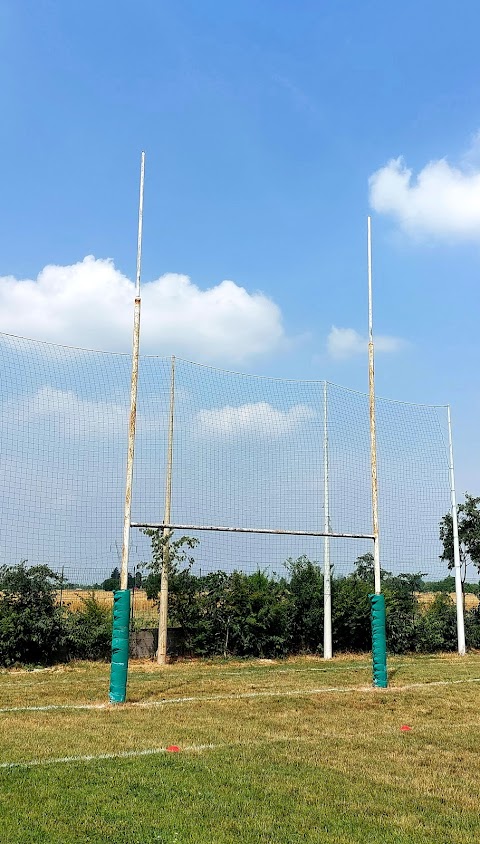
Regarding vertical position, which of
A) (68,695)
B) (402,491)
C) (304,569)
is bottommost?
(68,695)

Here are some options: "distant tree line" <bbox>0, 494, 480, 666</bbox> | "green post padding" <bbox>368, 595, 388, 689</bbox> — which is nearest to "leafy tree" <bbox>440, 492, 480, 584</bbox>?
"distant tree line" <bbox>0, 494, 480, 666</bbox>

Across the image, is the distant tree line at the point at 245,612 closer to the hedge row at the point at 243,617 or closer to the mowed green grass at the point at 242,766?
the hedge row at the point at 243,617

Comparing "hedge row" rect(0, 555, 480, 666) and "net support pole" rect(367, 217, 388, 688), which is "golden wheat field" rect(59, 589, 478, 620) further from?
"net support pole" rect(367, 217, 388, 688)

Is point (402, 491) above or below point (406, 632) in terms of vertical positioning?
above

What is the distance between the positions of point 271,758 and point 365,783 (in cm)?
105

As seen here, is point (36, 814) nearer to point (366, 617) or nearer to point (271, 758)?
point (271, 758)

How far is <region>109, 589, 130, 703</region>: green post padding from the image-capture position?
29.9ft

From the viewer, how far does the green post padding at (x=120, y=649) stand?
9125 mm

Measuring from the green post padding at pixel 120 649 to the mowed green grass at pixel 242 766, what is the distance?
1.03 feet

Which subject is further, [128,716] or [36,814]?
[128,716]

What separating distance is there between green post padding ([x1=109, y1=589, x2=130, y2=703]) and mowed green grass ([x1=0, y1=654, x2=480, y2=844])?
0.31 metres

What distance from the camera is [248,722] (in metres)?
7.81

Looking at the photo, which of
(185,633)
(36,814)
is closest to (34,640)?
(185,633)

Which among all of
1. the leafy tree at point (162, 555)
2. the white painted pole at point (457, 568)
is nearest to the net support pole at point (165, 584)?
the leafy tree at point (162, 555)
